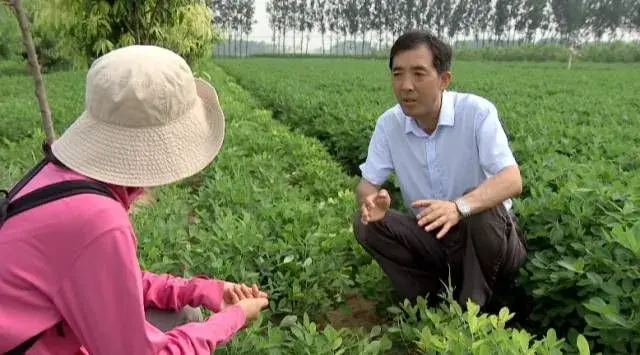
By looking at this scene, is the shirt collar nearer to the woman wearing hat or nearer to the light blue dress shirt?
the light blue dress shirt

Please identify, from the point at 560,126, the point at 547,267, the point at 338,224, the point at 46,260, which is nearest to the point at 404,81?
the point at 547,267

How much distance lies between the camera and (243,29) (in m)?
94.6

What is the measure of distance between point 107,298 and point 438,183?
222cm

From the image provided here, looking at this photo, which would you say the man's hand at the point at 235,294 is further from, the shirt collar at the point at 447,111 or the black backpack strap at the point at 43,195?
the shirt collar at the point at 447,111

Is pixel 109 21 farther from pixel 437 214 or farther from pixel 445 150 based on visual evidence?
pixel 437 214

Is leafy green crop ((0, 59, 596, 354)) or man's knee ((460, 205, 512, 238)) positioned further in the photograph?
man's knee ((460, 205, 512, 238))

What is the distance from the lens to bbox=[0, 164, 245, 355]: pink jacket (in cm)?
140

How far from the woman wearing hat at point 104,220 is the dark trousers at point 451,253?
5.26 feet

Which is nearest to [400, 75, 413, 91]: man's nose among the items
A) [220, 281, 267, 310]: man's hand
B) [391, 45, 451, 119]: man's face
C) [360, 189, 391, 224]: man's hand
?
[391, 45, 451, 119]: man's face

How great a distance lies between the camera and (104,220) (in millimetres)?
1412

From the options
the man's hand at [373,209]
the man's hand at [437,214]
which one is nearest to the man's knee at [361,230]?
the man's hand at [373,209]

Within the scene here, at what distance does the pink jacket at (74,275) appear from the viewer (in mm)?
1403

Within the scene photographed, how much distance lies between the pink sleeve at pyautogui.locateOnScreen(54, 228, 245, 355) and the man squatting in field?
1.65m

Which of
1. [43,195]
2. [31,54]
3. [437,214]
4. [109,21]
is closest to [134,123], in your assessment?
[43,195]
